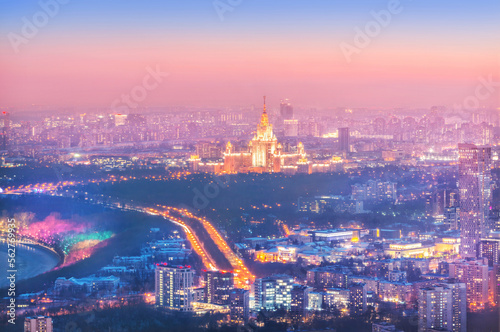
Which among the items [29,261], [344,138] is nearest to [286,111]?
[344,138]

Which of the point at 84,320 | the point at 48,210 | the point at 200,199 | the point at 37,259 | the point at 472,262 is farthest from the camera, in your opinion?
the point at 200,199

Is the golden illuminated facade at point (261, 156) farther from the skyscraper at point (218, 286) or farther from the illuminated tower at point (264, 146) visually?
the skyscraper at point (218, 286)

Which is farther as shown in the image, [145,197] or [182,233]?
[145,197]

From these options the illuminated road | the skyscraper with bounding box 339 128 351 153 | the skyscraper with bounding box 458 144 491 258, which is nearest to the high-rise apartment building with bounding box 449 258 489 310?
the skyscraper with bounding box 458 144 491 258

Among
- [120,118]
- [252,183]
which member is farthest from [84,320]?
[120,118]

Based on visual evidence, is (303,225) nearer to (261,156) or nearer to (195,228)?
(195,228)

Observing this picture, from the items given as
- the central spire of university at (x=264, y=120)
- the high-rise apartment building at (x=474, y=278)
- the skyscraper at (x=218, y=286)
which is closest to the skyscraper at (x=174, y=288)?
the skyscraper at (x=218, y=286)

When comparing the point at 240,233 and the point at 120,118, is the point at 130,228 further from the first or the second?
the point at 120,118
